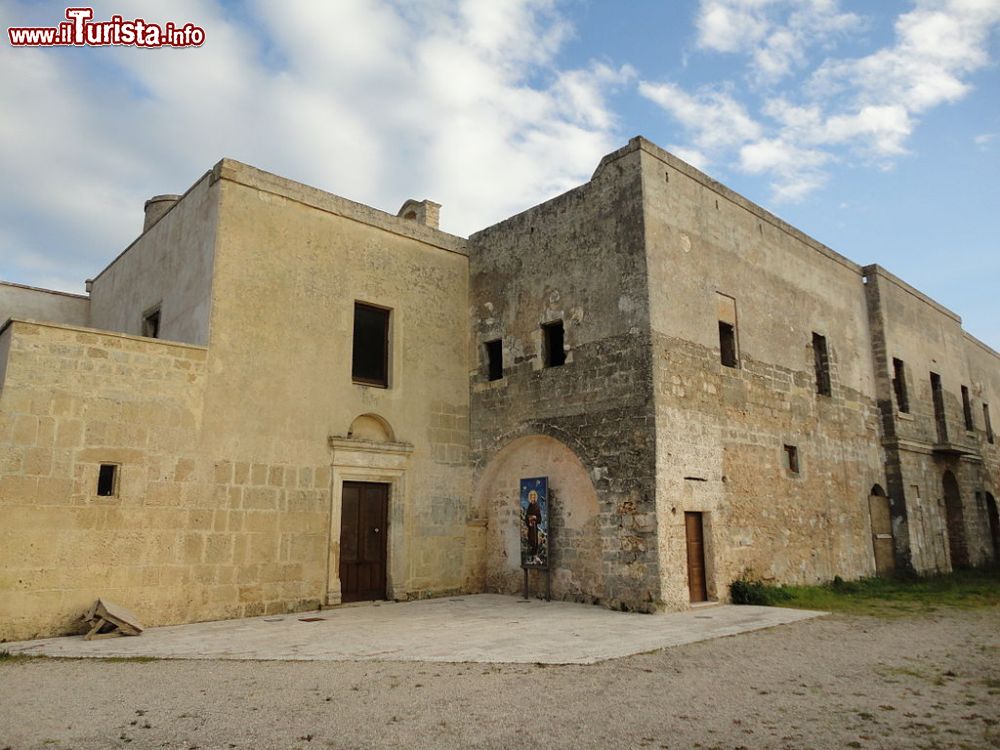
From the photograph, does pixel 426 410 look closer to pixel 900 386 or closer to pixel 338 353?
pixel 338 353

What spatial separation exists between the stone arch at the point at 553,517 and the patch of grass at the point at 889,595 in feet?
7.98

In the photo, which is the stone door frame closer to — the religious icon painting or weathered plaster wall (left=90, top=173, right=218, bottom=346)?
the religious icon painting

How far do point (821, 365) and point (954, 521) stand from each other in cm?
654

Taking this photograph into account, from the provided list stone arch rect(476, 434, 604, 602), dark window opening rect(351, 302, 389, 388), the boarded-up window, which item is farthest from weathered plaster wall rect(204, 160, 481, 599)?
the boarded-up window

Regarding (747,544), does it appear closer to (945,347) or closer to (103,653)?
(103,653)

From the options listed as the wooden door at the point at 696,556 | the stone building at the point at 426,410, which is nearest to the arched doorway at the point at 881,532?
the stone building at the point at 426,410

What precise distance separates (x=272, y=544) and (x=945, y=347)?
59.2 ft

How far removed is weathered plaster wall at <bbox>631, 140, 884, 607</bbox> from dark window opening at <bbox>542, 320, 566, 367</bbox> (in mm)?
1965

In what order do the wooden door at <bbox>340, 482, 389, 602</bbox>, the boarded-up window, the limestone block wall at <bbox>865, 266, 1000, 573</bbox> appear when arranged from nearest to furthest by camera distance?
the wooden door at <bbox>340, 482, 389, 602</bbox>, the boarded-up window, the limestone block wall at <bbox>865, 266, 1000, 573</bbox>

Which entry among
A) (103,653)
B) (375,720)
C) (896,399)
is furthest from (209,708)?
(896,399)

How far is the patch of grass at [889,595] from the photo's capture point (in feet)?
35.1

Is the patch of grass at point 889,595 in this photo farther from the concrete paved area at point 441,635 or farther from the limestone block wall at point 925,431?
the limestone block wall at point 925,431

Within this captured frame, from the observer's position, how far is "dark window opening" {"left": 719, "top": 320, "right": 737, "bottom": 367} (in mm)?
12203

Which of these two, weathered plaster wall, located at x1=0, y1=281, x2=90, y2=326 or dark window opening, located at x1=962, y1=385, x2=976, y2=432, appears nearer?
weathered plaster wall, located at x1=0, y1=281, x2=90, y2=326
